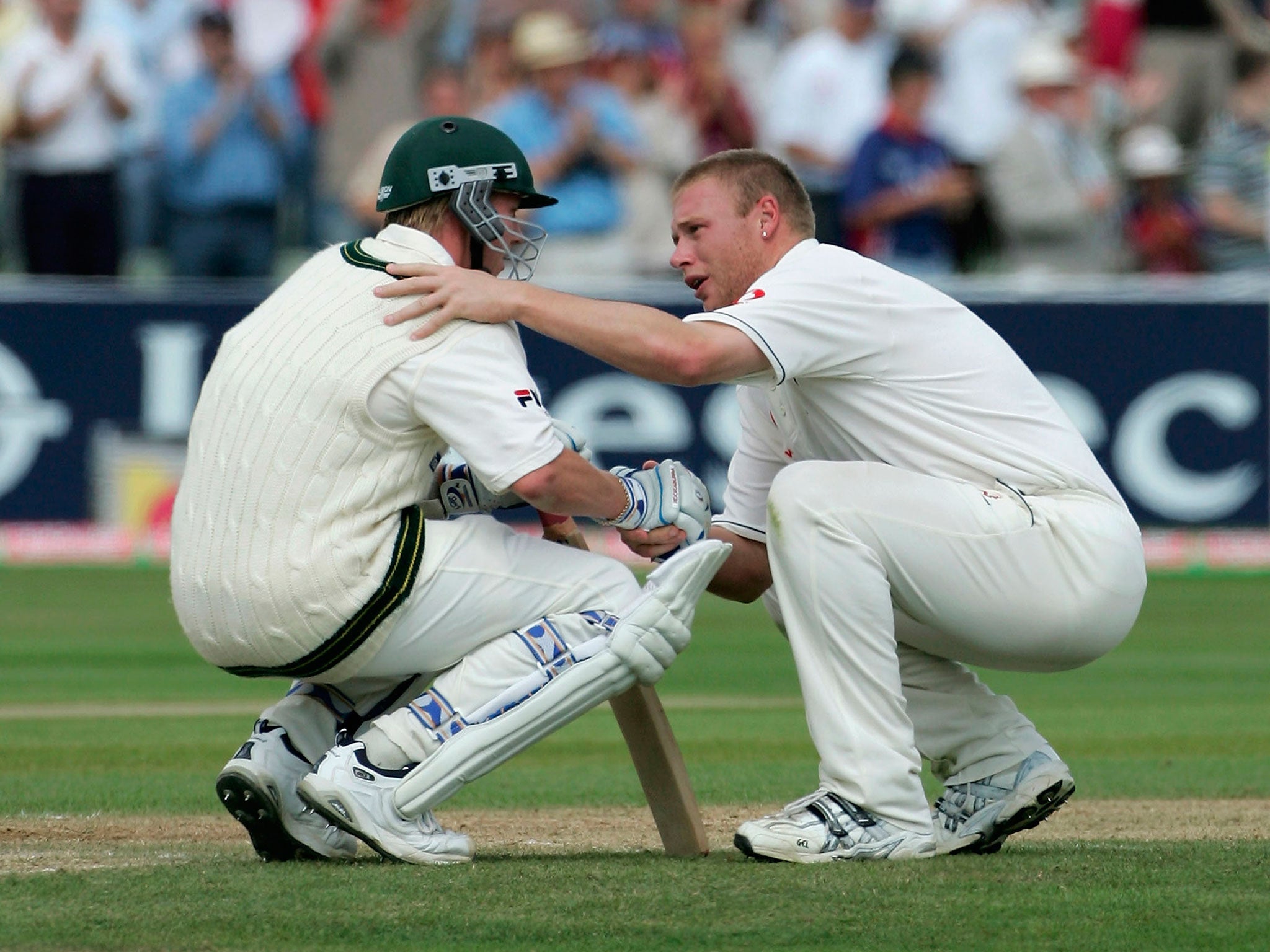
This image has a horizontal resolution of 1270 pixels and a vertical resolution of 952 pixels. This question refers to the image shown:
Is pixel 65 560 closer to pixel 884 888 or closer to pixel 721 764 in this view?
pixel 721 764

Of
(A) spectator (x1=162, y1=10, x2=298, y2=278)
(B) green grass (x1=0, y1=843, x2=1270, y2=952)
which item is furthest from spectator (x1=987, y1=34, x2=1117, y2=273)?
(B) green grass (x1=0, y1=843, x2=1270, y2=952)

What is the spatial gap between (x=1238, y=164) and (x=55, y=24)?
8174mm

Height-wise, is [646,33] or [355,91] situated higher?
[646,33]

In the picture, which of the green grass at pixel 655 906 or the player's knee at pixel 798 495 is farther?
the player's knee at pixel 798 495

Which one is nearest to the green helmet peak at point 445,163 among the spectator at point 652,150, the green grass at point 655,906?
the green grass at point 655,906

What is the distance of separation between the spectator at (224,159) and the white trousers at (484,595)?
31.3 feet

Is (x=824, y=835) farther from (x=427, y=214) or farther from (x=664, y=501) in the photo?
(x=427, y=214)

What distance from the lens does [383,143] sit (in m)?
14.5

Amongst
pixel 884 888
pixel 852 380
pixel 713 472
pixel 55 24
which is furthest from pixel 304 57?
pixel 884 888

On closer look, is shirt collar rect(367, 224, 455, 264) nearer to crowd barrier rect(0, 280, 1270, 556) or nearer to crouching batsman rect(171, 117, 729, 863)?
crouching batsman rect(171, 117, 729, 863)

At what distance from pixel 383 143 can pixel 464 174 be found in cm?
961

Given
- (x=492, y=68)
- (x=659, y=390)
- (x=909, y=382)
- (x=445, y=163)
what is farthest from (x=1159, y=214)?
(x=445, y=163)

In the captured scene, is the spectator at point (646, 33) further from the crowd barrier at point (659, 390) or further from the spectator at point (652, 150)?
the crowd barrier at point (659, 390)

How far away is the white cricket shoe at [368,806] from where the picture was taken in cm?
482
